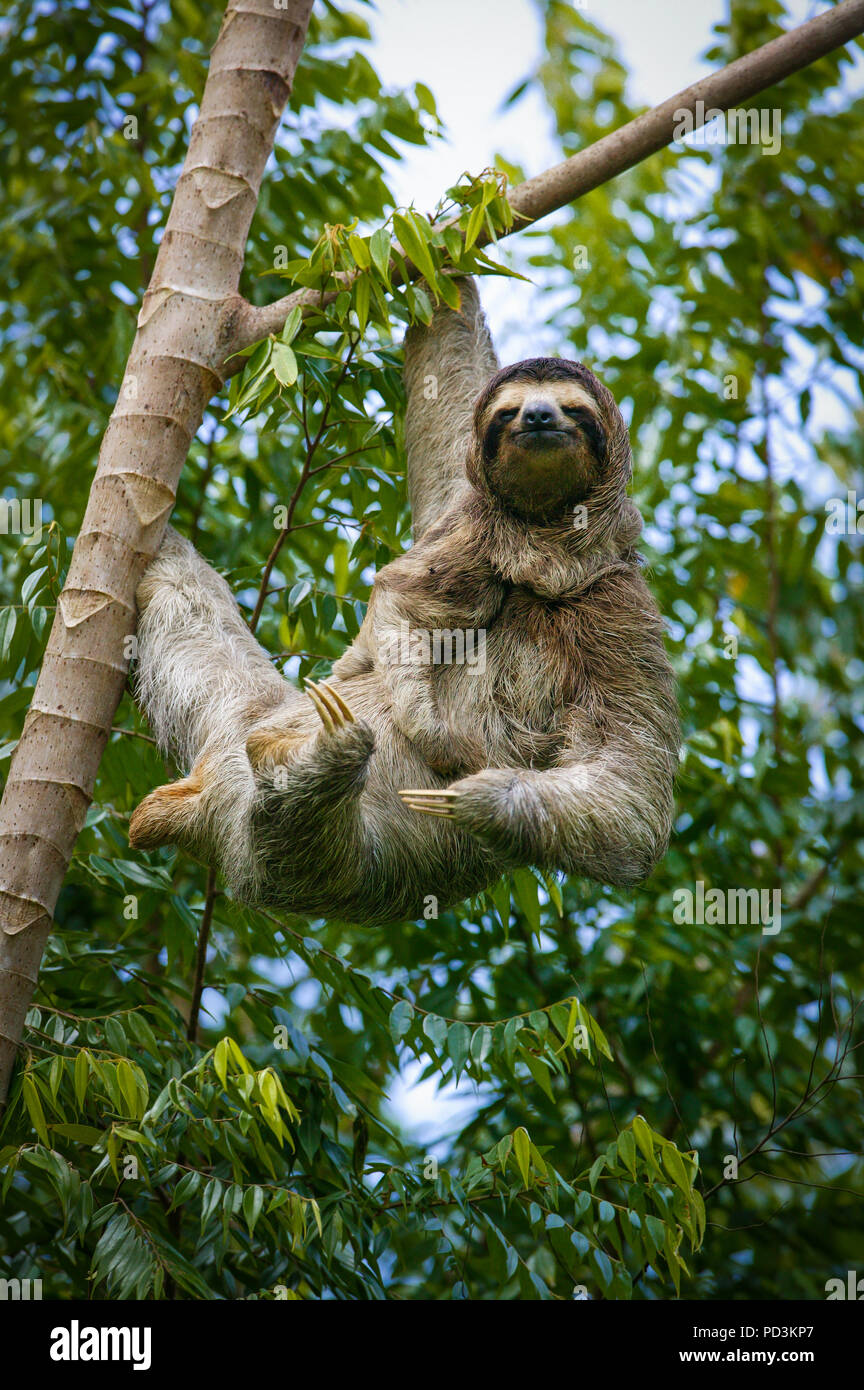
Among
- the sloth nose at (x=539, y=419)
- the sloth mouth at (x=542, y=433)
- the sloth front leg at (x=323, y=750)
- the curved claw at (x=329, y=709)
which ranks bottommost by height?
the sloth front leg at (x=323, y=750)

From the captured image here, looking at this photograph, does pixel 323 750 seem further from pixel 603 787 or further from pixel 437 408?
pixel 437 408

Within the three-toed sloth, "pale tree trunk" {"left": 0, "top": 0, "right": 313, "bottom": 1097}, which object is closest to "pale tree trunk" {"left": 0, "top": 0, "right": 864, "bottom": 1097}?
"pale tree trunk" {"left": 0, "top": 0, "right": 313, "bottom": 1097}

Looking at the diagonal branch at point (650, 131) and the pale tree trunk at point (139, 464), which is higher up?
the diagonal branch at point (650, 131)

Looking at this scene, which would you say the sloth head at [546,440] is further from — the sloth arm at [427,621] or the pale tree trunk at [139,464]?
the pale tree trunk at [139,464]

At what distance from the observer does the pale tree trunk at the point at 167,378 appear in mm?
5219

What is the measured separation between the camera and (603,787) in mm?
5133

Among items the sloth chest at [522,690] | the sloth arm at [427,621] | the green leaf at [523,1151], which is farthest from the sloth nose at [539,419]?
the green leaf at [523,1151]

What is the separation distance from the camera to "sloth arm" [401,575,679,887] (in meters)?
4.64

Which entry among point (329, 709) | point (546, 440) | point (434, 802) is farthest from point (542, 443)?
point (434, 802)

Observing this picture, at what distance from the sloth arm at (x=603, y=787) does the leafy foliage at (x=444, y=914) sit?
75 cm

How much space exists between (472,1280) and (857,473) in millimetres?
6102

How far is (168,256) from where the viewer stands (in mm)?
5902

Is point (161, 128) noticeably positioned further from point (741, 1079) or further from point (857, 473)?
point (741, 1079)

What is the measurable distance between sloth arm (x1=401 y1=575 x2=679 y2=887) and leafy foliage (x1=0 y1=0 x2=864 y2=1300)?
75 cm
